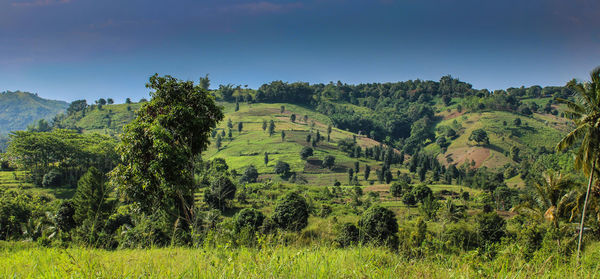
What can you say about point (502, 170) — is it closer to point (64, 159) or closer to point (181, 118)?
point (181, 118)

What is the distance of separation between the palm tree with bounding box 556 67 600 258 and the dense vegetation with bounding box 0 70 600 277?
6 centimetres

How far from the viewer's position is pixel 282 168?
97000 millimetres

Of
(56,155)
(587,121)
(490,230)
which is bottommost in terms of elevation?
(490,230)

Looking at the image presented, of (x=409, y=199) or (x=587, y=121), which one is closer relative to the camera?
(x=587, y=121)

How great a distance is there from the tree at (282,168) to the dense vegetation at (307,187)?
428 mm

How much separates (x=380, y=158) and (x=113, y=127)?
13186 cm

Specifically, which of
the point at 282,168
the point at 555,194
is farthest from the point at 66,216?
the point at 282,168

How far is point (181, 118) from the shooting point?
1241cm

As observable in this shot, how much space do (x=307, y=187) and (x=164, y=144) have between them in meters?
63.0

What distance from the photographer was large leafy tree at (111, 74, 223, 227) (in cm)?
1153

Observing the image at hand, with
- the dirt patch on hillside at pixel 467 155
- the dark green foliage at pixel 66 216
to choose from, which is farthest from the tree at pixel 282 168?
the dirt patch on hillside at pixel 467 155

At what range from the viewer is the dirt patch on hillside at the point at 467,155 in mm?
130250

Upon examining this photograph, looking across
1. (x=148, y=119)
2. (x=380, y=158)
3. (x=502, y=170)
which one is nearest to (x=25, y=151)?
(x=148, y=119)

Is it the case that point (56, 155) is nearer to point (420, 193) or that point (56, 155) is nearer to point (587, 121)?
point (420, 193)
